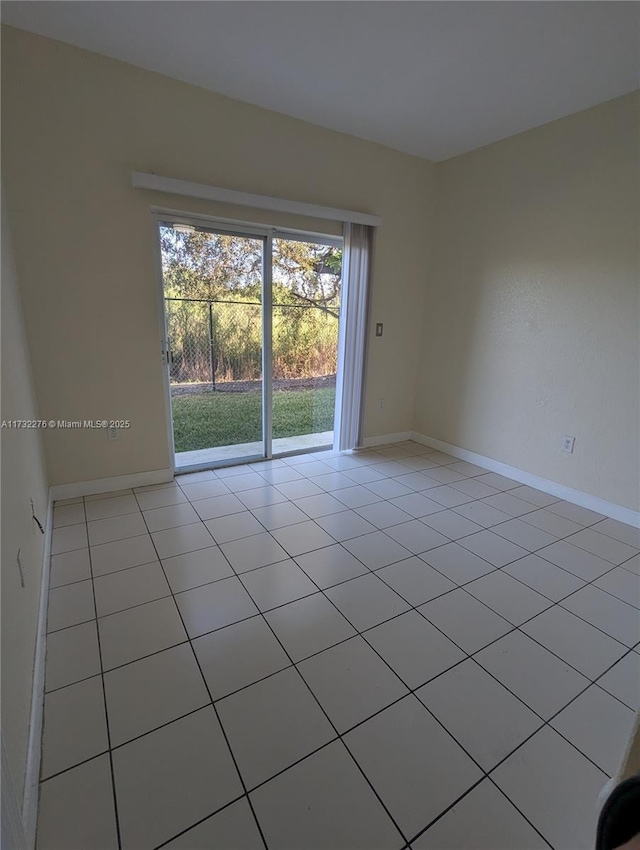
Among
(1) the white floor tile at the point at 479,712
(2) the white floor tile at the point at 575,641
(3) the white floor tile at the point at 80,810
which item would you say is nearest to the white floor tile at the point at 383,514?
(2) the white floor tile at the point at 575,641

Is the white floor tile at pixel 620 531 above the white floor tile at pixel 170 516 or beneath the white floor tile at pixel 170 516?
beneath

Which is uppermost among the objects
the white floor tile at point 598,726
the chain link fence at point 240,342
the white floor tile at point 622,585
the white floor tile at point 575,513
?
the chain link fence at point 240,342

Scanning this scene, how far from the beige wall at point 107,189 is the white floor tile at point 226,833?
2374mm

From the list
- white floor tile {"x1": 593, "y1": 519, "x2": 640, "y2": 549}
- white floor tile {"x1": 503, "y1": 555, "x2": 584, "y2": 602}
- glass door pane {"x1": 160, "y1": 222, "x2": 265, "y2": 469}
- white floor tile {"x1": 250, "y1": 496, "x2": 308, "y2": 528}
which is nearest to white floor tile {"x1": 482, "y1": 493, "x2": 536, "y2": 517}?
white floor tile {"x1": 593, "y1": 519, "x2": 640, "y2": 549}

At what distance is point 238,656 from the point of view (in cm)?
160

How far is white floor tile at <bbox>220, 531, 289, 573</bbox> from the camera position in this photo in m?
2.18

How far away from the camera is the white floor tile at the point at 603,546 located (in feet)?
7.79

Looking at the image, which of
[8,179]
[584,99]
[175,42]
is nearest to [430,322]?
[584,99]

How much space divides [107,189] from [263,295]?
1.26m

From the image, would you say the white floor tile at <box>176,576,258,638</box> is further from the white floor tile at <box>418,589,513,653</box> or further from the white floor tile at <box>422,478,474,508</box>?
the white floor tile at <box>422,478,474,508</box>

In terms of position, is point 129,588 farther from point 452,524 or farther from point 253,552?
point 452,524

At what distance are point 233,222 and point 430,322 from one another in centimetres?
216

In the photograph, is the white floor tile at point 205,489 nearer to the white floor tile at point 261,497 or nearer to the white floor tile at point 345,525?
the white floor tile at point 261,497

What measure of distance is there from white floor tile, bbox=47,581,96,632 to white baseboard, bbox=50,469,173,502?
106 centimetres
